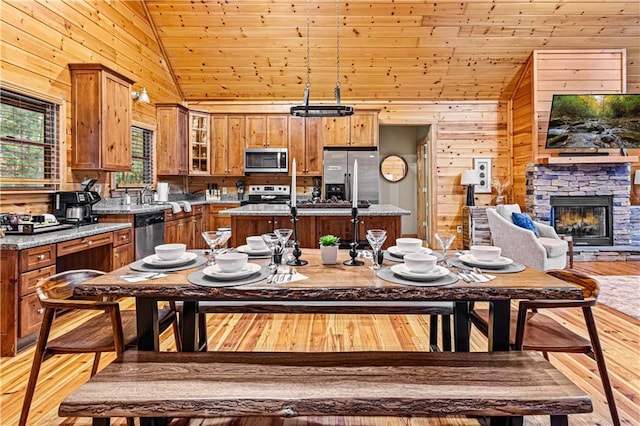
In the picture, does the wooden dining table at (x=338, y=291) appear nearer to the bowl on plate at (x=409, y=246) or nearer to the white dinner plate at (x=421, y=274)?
the white dinner plate at (x=421, y=274)

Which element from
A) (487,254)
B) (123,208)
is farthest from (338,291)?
(123,208)

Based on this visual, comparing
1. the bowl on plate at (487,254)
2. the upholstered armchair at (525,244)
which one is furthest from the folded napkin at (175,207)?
the bowl on plate at (487,254)

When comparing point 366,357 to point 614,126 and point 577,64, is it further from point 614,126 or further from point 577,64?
point 577,64

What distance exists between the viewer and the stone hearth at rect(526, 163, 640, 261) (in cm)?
604

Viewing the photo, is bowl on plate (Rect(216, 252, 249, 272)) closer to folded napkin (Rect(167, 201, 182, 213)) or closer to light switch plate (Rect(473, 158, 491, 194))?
folded napkin (Rect(167, 201, 182, 213))

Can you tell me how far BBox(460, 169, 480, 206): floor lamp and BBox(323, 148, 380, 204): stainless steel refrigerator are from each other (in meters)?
1.50

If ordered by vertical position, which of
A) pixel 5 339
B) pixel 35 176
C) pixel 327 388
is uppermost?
pixel 35 176

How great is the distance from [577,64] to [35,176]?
7.46m

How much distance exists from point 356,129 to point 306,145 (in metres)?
0.89

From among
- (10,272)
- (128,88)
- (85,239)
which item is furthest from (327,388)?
(128,88)

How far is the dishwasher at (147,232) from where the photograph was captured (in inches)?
167

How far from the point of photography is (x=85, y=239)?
10.9 feet

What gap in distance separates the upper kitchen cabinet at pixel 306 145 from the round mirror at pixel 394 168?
2435 millimetres

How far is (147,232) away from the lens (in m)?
4.43
